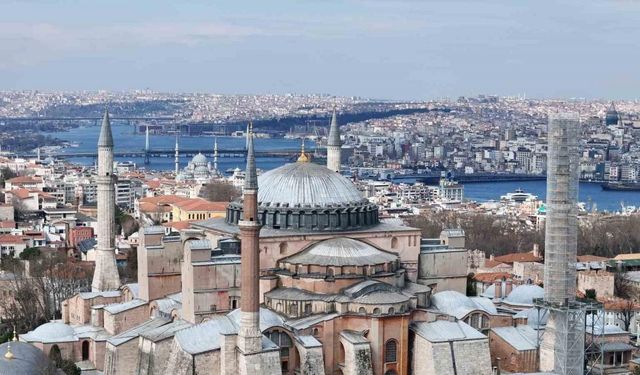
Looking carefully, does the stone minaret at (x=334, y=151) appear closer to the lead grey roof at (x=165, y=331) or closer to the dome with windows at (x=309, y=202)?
the dome with windows at (x=309, y=202)

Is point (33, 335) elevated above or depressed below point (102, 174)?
below

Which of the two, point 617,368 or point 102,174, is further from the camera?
point 102,174

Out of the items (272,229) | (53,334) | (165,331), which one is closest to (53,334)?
(53,334)

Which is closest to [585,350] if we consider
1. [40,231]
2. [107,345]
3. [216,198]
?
[107,345]

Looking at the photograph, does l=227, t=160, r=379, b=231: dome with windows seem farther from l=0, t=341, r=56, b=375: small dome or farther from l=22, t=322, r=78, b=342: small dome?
l=0, t=341, r=56, b=375: small dome

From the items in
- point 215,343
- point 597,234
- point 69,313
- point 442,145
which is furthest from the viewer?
point 442,145

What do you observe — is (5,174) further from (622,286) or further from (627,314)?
(627,314)

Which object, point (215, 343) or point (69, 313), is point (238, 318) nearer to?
point (215, 343)
